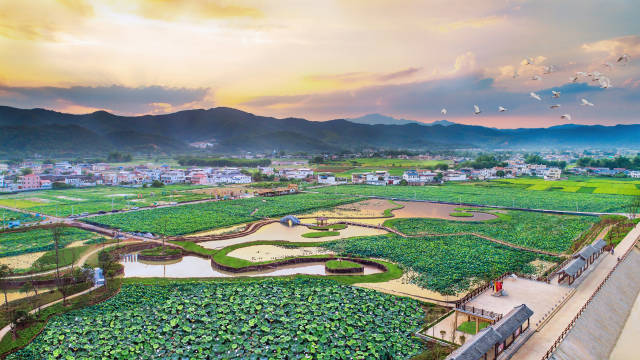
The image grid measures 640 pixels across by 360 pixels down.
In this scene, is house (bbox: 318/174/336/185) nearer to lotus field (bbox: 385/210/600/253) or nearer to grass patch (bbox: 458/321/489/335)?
lotus field (bbox: 385/210/600/253)

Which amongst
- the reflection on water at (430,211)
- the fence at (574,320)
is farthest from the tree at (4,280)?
the reflection on water at (430,211)

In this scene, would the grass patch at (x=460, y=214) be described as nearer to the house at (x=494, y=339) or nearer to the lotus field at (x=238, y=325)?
the lotus field at (x=238, y=325)

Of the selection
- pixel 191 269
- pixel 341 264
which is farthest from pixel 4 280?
pixel 341 264

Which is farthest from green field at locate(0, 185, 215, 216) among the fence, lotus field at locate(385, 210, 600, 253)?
the fence

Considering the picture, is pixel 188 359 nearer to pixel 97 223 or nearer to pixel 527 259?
pixel 527 259

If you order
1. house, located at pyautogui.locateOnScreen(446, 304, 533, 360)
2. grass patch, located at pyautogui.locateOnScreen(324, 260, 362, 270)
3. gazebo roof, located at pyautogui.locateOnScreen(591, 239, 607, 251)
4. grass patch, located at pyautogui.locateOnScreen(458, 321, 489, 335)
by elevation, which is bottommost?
grass patch, located at pyautogui.locateOnScreen(458, 321, 489, 335)

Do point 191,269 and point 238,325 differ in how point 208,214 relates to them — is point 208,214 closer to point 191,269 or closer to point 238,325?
point 191,269
